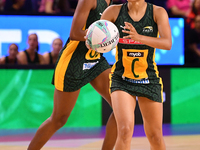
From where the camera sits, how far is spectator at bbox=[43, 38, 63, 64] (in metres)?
6.34

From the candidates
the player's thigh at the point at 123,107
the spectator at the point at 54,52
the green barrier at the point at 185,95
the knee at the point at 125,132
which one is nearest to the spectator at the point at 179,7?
the green barrier at the point at 185,95

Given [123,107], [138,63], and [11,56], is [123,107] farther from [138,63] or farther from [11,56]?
[11,56]

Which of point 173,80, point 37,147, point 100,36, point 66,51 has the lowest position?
point 173,80

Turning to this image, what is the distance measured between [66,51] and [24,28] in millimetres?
2916

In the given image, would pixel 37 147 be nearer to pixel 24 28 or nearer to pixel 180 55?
pixel 24 28

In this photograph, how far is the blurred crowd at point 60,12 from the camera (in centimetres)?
630

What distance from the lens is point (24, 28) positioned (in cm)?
636

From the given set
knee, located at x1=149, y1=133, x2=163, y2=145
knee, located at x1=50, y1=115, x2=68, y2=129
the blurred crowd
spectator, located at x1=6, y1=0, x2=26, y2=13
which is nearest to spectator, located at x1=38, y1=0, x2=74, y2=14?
the blurred crowd

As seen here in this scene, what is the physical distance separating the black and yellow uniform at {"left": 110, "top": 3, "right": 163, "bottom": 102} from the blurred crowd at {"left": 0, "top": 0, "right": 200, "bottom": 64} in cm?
329

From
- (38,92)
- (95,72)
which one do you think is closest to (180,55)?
(38,92)

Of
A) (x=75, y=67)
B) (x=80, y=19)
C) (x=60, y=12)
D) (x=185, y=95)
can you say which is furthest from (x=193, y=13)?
(x=80, y=19)

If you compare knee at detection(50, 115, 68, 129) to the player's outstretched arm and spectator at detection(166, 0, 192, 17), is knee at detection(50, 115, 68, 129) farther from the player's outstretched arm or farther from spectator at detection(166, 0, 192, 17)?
spectator at detection(166, 0, 192, 17)

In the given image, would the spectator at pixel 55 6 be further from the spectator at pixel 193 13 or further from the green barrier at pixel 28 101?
the spectator at pixel 193 13

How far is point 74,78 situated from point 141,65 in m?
0.80
